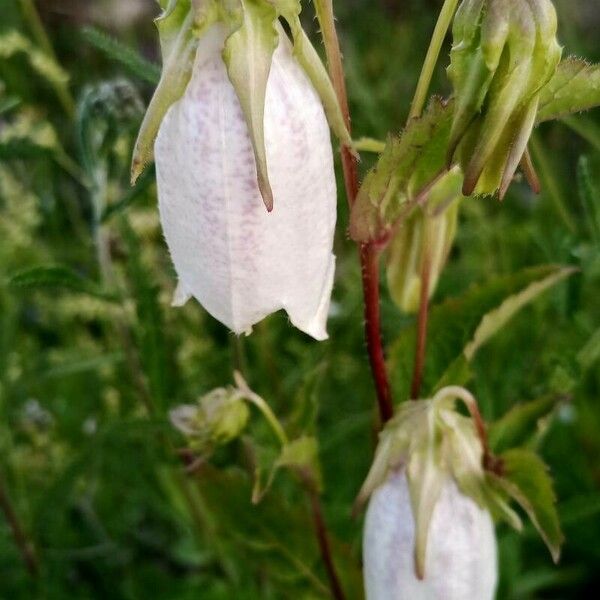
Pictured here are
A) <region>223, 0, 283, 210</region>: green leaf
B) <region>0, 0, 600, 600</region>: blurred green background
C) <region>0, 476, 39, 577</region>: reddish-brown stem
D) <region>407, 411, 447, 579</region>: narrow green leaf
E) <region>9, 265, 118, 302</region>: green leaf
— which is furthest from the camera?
<region>0, 476, 39, 577</region>: reddish-brown stem

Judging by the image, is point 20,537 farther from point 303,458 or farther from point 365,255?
point 365,255

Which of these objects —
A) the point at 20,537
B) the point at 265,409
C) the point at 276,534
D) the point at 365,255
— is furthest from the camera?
the point at 20,537

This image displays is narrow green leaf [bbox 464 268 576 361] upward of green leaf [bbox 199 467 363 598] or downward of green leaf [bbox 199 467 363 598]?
upward

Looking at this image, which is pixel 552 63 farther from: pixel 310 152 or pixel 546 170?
pixel 546 170

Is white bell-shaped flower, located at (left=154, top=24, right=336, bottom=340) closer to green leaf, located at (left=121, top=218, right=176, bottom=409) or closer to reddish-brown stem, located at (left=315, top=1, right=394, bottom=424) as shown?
reddish-brown stem, located at (left=315, top=1, right=394, bottom=424)

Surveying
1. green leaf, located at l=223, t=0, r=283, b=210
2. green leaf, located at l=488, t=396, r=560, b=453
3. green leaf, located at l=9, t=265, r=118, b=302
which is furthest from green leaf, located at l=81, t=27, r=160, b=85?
green leaf, located at l=488, t=396, r=560, b=453

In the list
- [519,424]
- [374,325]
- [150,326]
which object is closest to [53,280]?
[150,326]

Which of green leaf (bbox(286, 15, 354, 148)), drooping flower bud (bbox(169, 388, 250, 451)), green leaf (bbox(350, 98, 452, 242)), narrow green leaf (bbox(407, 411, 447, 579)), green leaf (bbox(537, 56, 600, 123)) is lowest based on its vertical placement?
narrow green leaf (bbox(407, 411, 447, 579))

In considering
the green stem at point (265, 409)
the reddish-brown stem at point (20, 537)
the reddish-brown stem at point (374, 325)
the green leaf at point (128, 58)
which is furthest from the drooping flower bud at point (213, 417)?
the reddish-brown stem at point (20, 537)
